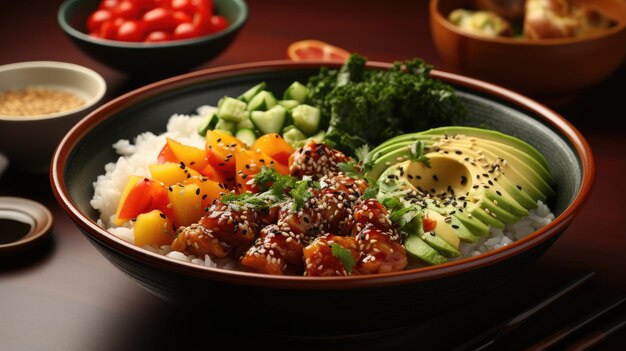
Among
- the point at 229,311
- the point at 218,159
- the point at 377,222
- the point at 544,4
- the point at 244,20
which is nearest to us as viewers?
the point at 229,311

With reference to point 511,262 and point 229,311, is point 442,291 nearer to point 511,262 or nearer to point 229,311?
point 511,262

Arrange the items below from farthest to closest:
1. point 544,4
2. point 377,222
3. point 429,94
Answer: point 544,4, point 429,94, point 377,222

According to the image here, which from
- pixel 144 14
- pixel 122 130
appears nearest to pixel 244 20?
pixel 144 14

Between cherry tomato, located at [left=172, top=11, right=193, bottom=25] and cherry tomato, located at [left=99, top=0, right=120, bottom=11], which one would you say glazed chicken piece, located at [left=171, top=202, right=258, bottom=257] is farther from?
cherry tomato, located at [left=99, top=0, right=120, bottom=11]

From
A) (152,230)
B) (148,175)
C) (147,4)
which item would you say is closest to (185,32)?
(147,4)

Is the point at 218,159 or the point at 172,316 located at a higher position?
the point at 218,159

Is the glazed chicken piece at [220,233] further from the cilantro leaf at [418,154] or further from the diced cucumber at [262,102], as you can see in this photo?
the diced cucumber at [262,102]

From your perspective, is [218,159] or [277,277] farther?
[218,159]

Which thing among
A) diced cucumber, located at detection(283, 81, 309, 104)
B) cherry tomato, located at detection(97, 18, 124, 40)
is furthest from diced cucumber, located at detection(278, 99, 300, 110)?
cherry tomato, located at detection(97, 18, 124, 40)
